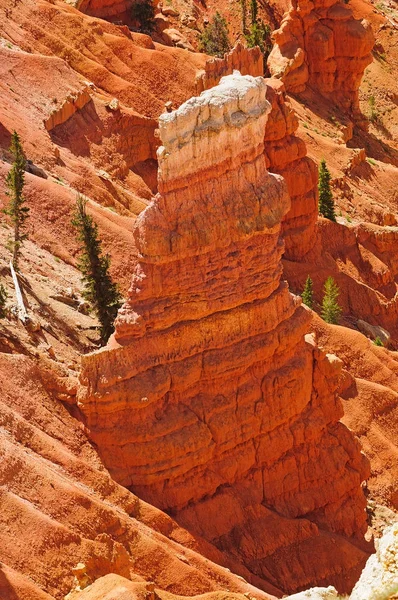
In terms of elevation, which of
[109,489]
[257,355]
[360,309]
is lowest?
[360,309]

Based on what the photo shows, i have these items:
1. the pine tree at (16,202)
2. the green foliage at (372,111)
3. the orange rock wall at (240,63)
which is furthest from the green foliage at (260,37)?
the pine tree at (16,202)

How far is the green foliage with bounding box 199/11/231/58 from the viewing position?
3682 inches

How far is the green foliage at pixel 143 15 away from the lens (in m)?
88.2

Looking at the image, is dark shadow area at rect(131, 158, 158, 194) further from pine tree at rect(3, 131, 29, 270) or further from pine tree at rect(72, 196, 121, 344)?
pine tree at rect(72, 196, 121, 344)

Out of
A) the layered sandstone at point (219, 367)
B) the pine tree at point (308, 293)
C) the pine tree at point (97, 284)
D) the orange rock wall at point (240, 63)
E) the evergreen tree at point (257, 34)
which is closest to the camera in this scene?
the layered sandstone at point (219, 367)

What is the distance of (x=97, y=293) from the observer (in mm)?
50781

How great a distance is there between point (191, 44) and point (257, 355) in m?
54.0

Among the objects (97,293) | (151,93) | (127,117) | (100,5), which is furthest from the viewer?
(100,5)

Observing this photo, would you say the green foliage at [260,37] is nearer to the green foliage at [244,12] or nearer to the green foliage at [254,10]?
the green foliage at [254,10]

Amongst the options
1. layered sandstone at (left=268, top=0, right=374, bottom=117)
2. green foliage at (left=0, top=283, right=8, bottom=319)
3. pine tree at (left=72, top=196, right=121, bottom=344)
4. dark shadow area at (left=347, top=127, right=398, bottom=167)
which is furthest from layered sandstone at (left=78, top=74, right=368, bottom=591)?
dark shadow area at (left=347, top=127, right=398, bottom=167)

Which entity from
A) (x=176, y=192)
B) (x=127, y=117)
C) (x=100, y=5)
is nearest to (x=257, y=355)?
(x=176, y=192)

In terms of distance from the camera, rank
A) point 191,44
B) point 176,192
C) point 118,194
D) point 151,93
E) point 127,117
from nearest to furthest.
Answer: point 176,192 → point 118,194 → point 127,117 → point 151,93 → point 191,44

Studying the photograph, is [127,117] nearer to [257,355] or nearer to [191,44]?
[191,44]

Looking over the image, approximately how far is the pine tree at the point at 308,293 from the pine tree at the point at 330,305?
703 millimetres
